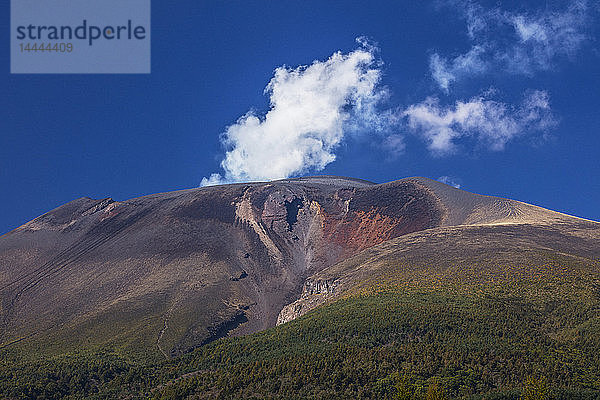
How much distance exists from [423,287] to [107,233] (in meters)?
91.2

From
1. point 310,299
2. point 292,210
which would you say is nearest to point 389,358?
point 310,299

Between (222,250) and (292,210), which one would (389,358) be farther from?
(292,210)

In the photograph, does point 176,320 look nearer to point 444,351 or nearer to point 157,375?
point 157,375

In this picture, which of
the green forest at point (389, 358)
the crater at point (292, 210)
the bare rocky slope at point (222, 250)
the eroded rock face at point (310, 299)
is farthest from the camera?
the crater at point (292, 210)

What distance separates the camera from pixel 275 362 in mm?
57812

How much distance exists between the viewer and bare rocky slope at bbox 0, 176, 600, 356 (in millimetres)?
88438

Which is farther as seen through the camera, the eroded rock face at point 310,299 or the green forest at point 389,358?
the eroded rock face at point 310,299

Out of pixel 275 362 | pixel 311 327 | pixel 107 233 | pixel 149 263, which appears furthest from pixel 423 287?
pixel 107 233

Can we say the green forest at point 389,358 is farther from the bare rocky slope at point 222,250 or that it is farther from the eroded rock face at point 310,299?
the eroded rock face at point 310,299

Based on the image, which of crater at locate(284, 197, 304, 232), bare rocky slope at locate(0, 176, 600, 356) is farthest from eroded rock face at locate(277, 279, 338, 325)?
crater at locate(284, 197, 304, 232)

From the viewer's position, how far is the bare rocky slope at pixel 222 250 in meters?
88.4

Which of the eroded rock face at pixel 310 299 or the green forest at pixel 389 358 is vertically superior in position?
the eroded rock face at pixel 310 299

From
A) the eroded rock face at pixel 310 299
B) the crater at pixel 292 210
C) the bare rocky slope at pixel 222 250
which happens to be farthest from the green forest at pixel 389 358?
the crater at pixel 292 210

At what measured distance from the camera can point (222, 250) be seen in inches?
4756
